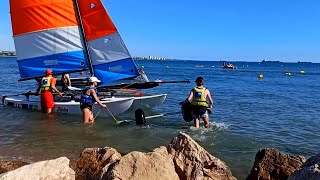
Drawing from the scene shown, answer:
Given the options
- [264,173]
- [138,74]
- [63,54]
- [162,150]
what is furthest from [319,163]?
[63,54]

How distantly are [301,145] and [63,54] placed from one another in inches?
413

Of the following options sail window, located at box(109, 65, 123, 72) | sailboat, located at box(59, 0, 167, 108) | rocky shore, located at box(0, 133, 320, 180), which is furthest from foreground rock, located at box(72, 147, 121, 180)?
sail window, located at box(109, 65, 123, 72)

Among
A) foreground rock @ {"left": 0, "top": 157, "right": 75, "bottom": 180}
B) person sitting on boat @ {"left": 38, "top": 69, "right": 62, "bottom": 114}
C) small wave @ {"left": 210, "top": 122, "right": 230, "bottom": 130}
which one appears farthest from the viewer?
person sitting on boat @ {"left": 38, "top": 69, "right": 62, "bottom": 114}

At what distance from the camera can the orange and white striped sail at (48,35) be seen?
16.5 metres

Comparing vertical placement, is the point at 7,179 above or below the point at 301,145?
above

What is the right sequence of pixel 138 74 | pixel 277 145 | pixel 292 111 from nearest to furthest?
pixel 277 145 → pixel 138 74 → pixel 292 111

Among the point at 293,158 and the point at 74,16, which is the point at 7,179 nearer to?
the point at 293,158

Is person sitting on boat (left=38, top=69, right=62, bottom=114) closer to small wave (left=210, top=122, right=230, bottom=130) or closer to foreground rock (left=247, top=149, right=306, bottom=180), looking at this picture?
small wave (left=210, top=122, right=230, bottom=130)

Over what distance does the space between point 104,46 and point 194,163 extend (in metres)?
11.0

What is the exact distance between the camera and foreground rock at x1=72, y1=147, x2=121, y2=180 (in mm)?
5977

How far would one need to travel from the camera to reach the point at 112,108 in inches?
553

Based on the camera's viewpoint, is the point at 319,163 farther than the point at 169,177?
No

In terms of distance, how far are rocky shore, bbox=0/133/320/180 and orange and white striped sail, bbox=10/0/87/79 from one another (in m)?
10.6

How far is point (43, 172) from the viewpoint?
4.96m
